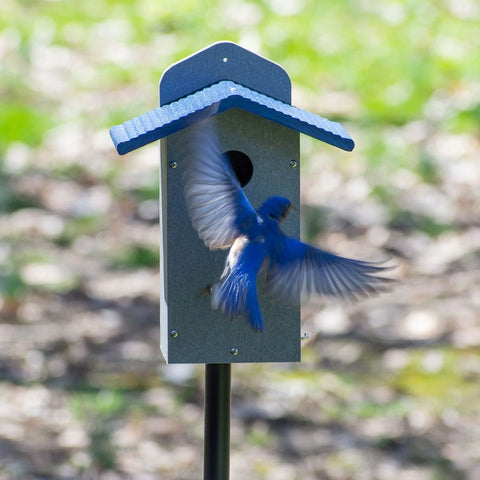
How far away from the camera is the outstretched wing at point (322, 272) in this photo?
2.31 m

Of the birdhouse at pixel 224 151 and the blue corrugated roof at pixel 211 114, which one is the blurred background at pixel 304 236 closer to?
the birdhouse at pixel 224 151

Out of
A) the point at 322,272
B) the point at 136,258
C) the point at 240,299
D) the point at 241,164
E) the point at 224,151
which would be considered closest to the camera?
the point at 240,299

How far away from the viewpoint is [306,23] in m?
8.78

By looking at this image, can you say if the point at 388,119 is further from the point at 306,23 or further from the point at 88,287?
the point at 88,287

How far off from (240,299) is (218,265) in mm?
310

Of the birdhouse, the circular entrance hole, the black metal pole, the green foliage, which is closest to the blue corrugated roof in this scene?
the birdhouse

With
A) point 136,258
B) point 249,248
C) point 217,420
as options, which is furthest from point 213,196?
point 136,258

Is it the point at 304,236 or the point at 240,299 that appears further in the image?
the point at 304,236

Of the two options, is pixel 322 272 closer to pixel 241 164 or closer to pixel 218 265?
pixel 218 265

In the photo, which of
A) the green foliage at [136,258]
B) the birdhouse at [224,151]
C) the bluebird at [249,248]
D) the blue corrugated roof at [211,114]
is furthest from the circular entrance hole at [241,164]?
the green foliage at [136,258]

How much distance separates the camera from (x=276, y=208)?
2.38 meters

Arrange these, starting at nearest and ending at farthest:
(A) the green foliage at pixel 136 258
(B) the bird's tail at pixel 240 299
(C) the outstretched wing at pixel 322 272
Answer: (B) the bird's tail at pixel 240 299, (C) the outstretched wing at pixel 322 272, (A) the green foliage at pixel 136 258

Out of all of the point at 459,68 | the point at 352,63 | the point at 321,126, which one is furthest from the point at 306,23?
the point at 321,126

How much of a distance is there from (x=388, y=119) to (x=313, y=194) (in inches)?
48.4
